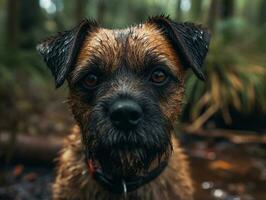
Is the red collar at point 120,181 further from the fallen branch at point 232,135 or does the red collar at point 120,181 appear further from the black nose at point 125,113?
the fallen branch at point 232,135

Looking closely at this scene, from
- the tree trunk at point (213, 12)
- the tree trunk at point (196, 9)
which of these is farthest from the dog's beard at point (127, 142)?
the tree trunk at point (196, 9)

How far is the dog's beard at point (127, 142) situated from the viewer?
415cm

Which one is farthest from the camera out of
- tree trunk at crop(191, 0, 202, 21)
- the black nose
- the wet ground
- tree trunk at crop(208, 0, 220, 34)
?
tree trunk at crop(191, 0, 202, 21)

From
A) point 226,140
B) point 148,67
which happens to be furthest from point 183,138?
point 148,67

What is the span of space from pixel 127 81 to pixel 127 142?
53cm

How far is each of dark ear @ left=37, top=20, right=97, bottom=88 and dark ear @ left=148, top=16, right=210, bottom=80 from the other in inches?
26.4

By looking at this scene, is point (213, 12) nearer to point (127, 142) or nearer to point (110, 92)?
point (110, 92)

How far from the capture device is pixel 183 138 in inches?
402

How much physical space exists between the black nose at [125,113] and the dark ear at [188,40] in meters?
0.88

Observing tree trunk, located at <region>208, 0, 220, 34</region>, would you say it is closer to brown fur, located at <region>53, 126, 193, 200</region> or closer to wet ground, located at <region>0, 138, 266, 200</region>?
wet ground, located at <region>0, 138, 266, 200</region>

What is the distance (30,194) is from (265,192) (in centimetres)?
322

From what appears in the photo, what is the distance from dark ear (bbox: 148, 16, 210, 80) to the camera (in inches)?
188

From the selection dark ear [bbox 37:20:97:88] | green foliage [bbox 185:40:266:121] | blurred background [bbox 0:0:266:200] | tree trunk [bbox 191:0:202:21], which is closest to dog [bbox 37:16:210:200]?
dark ear [bbox 37:20:97:88]

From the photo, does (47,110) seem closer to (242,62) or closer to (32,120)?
(32,120)
